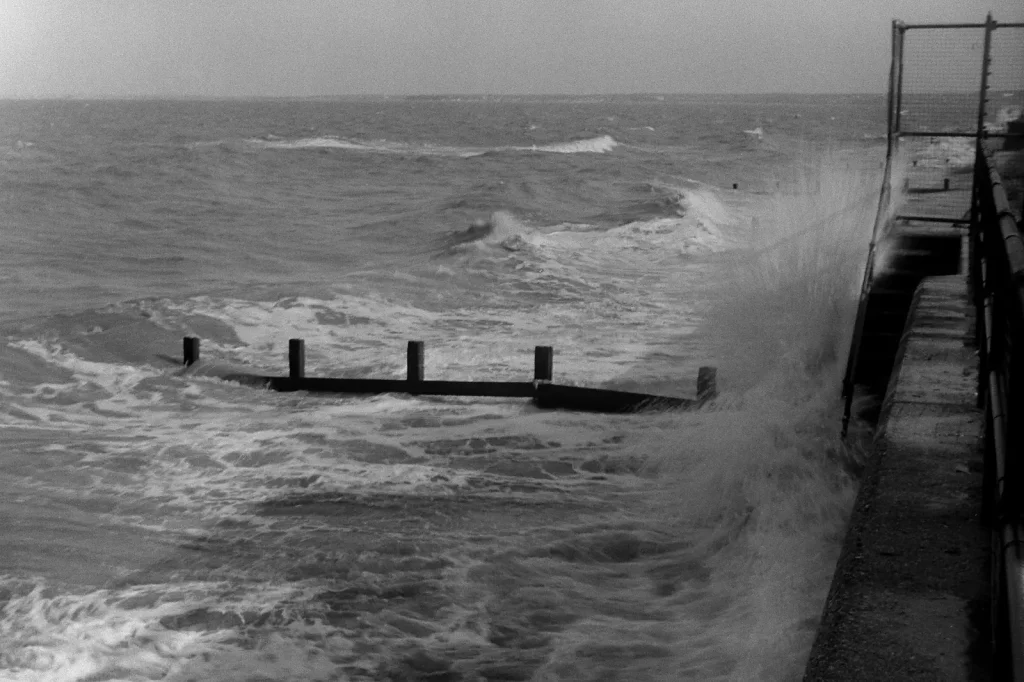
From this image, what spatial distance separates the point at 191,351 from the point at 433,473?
5092mm

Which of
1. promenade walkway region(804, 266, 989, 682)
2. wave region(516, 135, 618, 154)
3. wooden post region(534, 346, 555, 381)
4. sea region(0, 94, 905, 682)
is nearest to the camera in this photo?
promenade walkway region(804, 266, 989, 682)

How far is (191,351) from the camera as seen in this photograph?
12.6 metres

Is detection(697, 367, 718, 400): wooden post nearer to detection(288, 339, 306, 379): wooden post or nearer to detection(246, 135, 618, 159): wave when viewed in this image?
detection(288, 339, 306, 379): wooden post

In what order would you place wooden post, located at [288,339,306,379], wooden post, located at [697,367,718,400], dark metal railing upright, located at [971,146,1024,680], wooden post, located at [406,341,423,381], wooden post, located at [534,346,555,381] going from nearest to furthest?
1. dark metal railing upright, located at [971,146,1024,680]
2. wooden post, located at [697,367,718,400]
3. wooden post, located at [534,346,555,381]
4. wooden post, located at [406,341,423,381]
5. wooden post, located at [288,339,306,379]

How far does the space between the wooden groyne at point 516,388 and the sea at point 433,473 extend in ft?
0.45

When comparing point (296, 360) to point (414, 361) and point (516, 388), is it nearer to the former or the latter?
point (414, 361)

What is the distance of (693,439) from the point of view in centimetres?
872

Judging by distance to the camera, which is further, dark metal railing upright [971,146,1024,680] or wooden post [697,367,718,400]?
wooden post [697,367,718,400]

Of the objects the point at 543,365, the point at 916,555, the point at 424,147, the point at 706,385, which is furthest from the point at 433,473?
the point at 424,147

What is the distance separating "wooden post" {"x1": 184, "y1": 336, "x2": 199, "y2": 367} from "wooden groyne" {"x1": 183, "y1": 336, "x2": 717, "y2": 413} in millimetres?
933

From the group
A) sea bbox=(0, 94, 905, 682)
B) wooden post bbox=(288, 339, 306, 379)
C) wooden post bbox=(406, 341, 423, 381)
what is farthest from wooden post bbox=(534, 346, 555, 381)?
wooden post bbox=(288, 339, 306, 379)

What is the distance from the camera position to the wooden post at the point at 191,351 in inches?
493

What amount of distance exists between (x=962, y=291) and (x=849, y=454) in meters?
1.77

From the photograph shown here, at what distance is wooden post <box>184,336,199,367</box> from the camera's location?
1252cm
